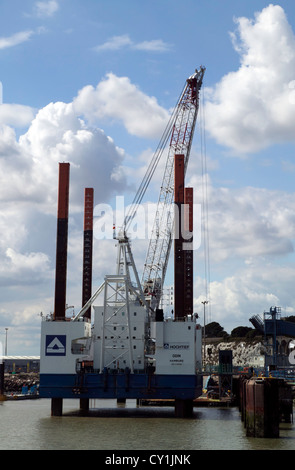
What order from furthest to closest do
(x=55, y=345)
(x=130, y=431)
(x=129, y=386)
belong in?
(x=55, y=345)
(x=129, y=386)
(x=130, y=431)

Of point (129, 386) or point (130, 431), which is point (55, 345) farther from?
point (130, 431)

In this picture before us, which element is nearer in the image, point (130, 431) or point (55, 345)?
point (130, 431)

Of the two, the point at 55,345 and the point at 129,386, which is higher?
the point at 55,345

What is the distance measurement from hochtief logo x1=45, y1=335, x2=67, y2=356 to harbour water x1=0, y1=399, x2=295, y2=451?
578cm

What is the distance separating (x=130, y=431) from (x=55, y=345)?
1256 cm

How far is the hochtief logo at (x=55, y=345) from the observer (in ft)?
188

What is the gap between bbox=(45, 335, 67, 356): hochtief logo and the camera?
57.3 metres

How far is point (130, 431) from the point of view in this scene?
4850 centimetres

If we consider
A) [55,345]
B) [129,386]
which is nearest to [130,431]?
[129,386]

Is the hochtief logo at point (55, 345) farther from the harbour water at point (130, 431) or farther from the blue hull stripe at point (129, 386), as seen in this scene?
the harbour water at point (130, 431)

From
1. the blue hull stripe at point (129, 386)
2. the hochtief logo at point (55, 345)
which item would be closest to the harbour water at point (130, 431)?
the blue hull stripe at point (129, 386)

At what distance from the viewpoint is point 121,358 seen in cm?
5812

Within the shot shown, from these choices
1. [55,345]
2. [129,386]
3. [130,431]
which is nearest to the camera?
[130,431]

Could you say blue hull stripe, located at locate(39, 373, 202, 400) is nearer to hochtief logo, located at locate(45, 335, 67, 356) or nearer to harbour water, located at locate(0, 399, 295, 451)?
harbour water, located at locate(0, 399, 295, 451)
